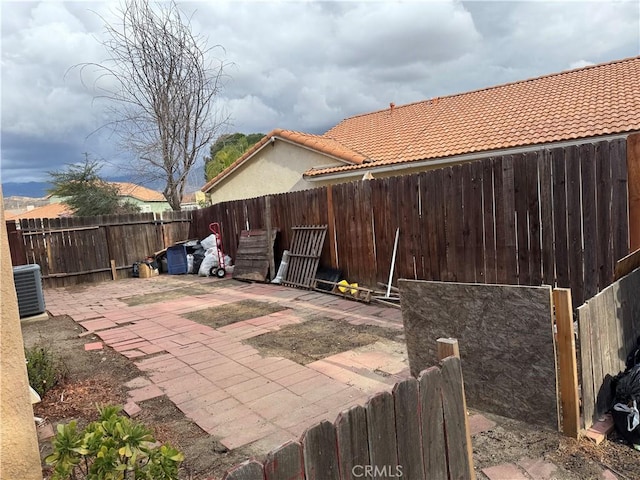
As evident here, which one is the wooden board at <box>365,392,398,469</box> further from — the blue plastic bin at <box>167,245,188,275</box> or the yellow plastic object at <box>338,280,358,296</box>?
the blue plastic bin at <box>167,245,188,275</box>

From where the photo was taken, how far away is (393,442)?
1.59 metres

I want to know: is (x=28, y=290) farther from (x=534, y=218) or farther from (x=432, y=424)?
(x=534, y=218)

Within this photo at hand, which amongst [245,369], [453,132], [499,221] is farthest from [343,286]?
[453,132]

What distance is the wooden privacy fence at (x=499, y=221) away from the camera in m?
4.32

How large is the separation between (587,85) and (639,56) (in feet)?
6.52

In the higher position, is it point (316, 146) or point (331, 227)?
point (316, 146)

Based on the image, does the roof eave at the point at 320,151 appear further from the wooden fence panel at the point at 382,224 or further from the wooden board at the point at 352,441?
the wooden board at the point at 352,441

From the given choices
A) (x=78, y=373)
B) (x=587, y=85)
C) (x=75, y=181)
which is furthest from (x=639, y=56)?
(x=75, y=181)

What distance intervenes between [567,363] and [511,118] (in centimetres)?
919

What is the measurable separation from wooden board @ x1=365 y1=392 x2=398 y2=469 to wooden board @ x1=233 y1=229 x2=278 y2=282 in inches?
305

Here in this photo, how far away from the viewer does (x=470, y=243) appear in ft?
18.0

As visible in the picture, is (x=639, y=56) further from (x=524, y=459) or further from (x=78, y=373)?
(x=78, y=373)

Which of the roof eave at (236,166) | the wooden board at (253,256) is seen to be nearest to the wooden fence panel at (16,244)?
the wooden board at (253,256)

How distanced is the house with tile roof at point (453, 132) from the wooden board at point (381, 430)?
7.71 meters
